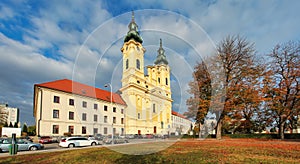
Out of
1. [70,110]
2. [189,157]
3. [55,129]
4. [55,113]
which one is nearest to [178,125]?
[189,157]

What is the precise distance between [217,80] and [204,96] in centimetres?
297

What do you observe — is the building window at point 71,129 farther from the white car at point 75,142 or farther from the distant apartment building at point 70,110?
the white car at point 75,142

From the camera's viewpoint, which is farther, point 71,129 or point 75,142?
point 71,129

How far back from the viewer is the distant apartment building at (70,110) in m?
39.6

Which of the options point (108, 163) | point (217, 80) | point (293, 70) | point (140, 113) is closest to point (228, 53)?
point (217, 80)

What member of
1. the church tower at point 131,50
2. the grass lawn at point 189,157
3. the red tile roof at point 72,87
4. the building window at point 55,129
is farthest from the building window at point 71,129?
the grass lawn at point 189,157

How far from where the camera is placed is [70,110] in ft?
A: 146

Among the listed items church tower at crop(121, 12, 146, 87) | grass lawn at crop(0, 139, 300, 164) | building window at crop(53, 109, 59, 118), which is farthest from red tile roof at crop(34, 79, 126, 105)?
grass lawn at crop(0, 139, 300, 164)

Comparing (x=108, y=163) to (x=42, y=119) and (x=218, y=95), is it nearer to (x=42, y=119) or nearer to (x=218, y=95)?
(x=218, y=95)

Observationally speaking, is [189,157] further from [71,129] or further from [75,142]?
[71,129]

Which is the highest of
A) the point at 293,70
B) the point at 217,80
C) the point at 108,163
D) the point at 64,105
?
the point at 293,70

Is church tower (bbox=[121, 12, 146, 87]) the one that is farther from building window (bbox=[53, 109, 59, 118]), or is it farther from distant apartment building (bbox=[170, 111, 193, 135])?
building window (bbox=[53, 109, 59, 118])

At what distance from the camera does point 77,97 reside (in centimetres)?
4484

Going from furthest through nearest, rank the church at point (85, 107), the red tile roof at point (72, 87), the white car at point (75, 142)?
the red tile roof at point (72, 87)
the church at point (85, 107)
the white car at point (75, 142)
